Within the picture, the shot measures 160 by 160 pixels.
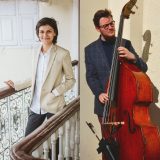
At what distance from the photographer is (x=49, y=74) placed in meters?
1.63

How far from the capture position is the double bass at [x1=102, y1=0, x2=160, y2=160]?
1205 mm

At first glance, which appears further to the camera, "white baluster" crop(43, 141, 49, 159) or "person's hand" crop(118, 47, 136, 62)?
"white baluster" crop(43, 141, 49, 159)

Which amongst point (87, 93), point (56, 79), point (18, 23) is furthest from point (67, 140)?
point (18, 23)

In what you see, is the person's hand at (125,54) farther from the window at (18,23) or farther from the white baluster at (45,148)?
the window at (18,23)

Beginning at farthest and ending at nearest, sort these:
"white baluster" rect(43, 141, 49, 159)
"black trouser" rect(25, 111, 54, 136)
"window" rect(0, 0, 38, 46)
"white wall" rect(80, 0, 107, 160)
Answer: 1. "window" rect(0, 0, 38, 46)
2. "black trouser" rect(25, 111, 54, 136)
3. "white baluster" rect(43, 141, 49, 159)
4. "white wall" rect(80, 0, 107, 160)

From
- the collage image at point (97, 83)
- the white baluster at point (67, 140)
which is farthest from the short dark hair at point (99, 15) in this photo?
the white baluster at point (67, 140)

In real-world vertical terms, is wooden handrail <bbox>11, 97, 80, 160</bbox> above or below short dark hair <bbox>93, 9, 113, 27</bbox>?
below

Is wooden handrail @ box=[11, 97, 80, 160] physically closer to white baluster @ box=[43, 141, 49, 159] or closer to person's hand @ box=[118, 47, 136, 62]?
white baluster @ box=[43, 141, 49, 159]

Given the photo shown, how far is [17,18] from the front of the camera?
253 cm

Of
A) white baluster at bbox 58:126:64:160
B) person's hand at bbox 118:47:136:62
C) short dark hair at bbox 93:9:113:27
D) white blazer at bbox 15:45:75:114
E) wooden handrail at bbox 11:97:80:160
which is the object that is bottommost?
white baluster at bbox 58:126:64:160

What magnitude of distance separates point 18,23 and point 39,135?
4.35 feet

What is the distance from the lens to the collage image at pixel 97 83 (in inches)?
47.3

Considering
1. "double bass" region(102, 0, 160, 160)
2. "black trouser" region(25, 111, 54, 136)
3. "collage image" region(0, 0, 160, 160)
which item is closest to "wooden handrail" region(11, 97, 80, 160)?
"collage image" region(0, 0, 160, 160)

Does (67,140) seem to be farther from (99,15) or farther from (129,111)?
(99,15)
